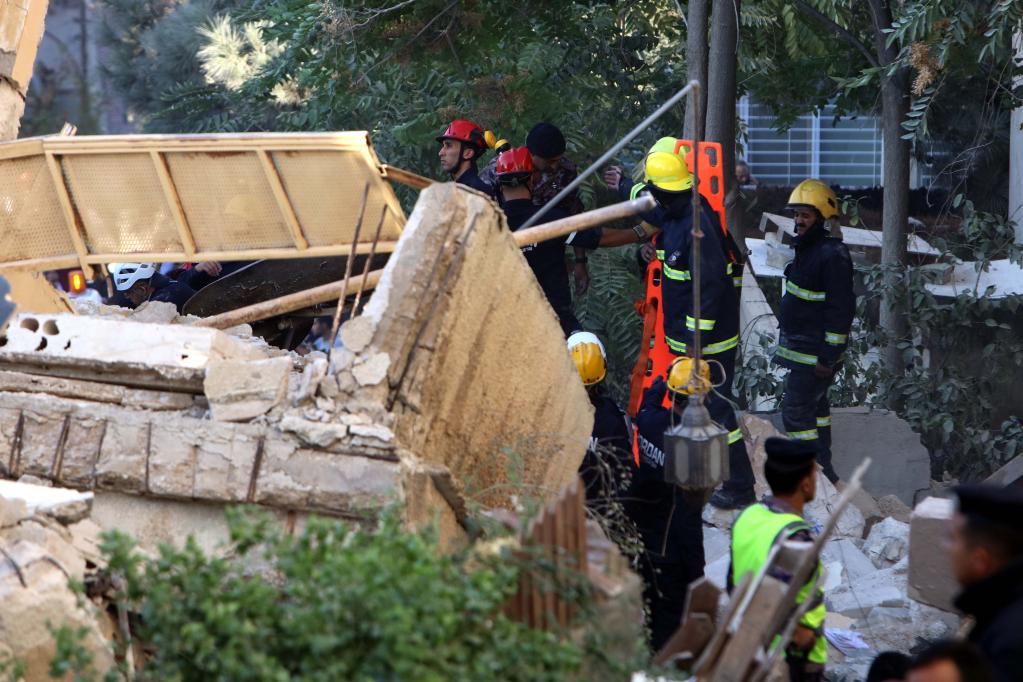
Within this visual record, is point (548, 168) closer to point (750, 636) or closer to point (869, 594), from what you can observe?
point (869, 594)

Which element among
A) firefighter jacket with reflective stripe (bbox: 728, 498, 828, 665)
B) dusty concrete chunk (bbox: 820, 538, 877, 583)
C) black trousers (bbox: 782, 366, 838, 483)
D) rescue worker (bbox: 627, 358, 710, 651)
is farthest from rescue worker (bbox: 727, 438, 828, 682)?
black trousers (bbox: 782, 366, 838, 483)

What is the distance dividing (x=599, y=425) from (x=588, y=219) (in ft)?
3.89

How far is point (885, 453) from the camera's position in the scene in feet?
30.4

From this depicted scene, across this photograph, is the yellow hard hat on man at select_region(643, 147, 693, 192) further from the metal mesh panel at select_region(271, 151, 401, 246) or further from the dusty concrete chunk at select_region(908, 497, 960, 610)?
the dusty concrete chunk at select_region(908, 497, 960, 610)

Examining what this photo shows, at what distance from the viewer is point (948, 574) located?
5434mm

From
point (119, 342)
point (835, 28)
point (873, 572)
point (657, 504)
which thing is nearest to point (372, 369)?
point (119, 342)

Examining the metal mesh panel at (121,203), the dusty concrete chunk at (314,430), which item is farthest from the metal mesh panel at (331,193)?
the dusty concrete chunk at (314,430)

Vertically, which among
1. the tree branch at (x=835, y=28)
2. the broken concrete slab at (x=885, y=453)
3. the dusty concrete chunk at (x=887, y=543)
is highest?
the tree branch at (x=835, y=28)

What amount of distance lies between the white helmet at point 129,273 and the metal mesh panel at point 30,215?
2057mm

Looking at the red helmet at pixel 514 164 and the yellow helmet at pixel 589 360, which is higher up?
the red helmet at pixel 514 164

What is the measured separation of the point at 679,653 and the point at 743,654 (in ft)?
1.37

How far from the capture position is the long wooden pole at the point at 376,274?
235 inches

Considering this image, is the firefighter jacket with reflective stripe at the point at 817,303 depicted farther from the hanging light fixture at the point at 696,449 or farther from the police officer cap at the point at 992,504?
the police officer cap at the point at 992,504

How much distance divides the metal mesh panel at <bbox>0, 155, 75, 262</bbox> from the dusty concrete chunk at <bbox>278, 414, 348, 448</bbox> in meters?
2.44
